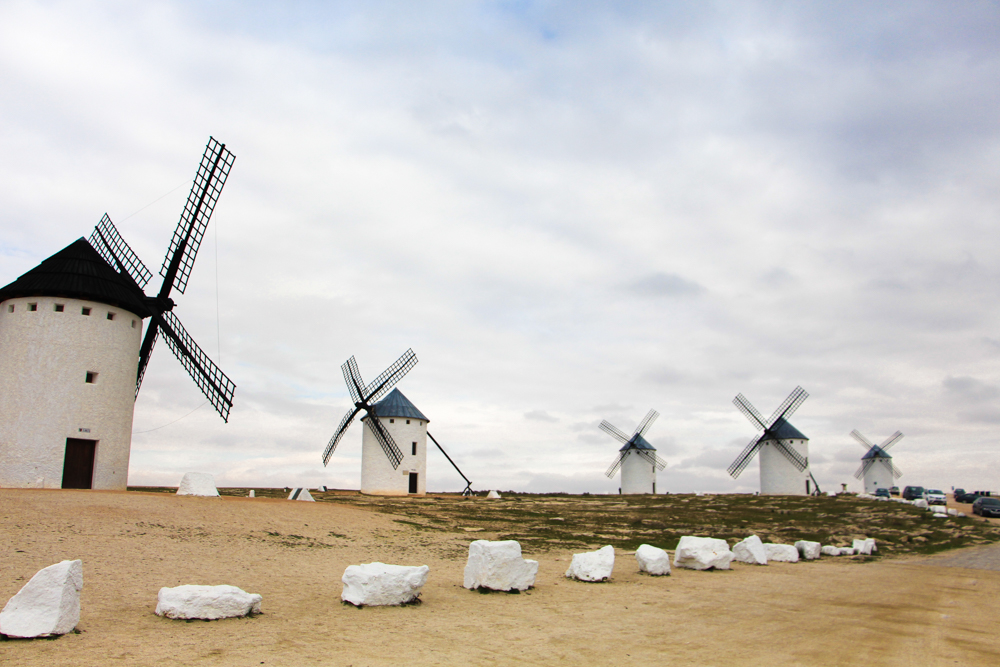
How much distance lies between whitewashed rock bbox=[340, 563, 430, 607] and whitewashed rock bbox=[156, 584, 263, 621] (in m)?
1.75

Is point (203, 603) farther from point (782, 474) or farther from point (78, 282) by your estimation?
point (782, 474)

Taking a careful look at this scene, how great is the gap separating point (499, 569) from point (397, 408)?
126 feet

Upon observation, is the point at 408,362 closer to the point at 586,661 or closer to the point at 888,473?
the point at 586,661

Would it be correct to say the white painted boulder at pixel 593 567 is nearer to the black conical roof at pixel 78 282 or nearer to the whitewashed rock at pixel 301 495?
the whitewashed rock at pixel 301 495

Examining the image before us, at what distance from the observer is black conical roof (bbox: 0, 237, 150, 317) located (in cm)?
2458

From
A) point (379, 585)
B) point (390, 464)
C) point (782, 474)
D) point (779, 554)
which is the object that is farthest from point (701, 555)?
point (782, 474)

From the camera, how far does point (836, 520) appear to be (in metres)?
35.1

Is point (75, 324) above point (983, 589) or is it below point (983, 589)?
above

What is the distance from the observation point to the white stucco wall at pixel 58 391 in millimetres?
23422

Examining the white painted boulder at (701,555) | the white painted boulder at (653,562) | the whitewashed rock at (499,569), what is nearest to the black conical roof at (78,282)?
the whitewashed rock at (499,569)

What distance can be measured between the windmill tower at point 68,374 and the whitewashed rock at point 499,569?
1892cm

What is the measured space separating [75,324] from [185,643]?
21181mm

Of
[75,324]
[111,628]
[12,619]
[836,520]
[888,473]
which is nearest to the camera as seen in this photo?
[12,619]

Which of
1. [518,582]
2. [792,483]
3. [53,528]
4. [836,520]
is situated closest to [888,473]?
[792,483]
